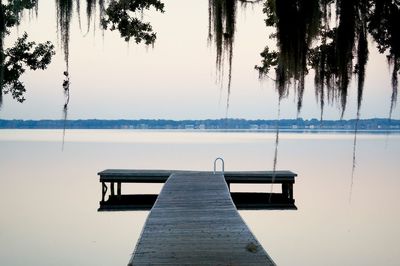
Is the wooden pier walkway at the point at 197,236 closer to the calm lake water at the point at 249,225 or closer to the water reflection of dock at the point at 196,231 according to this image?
the water reflection of dock at the point at 196,231

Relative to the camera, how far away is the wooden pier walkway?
581 centimetres

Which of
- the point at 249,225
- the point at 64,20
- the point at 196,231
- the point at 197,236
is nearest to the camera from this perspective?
the point at 64,20

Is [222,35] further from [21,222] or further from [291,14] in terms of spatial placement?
[21,222]

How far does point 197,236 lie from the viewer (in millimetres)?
7109

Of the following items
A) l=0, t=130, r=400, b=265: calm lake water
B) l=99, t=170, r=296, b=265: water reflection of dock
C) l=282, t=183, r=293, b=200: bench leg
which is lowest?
l=0, t=130, r=400, b=265: calm lake water

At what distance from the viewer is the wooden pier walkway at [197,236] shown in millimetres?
5812

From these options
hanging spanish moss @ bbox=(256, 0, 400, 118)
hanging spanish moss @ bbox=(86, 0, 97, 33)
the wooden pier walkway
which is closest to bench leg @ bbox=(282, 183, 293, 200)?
the wooden pier walkway

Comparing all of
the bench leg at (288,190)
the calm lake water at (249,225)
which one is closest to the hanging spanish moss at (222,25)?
the calm lake water at (249,225)

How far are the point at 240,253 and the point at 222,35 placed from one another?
9.69 ft

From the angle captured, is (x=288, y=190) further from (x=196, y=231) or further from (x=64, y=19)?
(x=64, y=19)

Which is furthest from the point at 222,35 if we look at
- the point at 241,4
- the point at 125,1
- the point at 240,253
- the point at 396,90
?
the point at 240,253

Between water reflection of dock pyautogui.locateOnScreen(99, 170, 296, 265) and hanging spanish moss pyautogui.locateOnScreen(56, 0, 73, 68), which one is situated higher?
hanging spanish moss pyautogui.locateOnScreen(56, 0, 73, 68)

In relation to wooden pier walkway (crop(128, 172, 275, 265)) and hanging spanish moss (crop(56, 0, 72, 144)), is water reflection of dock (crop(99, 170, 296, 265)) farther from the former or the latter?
hanging spanish moss (crop(56, 0, 72, 144))

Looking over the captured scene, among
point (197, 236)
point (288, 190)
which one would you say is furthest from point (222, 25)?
point (288, 190)
